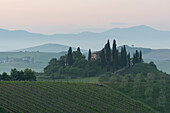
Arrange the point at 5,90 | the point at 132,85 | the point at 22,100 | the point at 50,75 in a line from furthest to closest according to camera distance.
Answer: the point at 50,75
the point at 132,85
the point at 5,90
the point at 22,100

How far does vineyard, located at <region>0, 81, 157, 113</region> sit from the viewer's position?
7175 centimetres

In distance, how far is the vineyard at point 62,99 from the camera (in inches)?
2825

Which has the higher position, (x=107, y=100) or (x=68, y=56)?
(x=68, y=56)

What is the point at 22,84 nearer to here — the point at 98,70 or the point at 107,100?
the point at 107,100

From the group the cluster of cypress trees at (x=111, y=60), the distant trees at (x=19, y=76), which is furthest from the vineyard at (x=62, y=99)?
the cluster of cypress trees at (x=111, y=60)

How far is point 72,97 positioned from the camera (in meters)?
83.1

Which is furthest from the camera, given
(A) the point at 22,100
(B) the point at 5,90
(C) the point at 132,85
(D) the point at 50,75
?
(D) the point at 50,75

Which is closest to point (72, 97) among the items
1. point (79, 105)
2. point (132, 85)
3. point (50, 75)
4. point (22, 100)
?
point (79, 105)

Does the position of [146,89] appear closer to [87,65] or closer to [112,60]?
[112,60]

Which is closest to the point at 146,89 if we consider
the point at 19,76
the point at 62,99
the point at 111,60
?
the point at 62,99

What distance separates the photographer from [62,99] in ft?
263

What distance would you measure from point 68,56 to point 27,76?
135 feet

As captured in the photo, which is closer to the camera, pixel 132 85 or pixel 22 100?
pixel 22 100

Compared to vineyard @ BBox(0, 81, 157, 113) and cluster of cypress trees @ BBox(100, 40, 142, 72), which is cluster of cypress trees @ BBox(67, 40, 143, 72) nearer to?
cluster of cypress trees @ BBox(100, 40, 142, 72)
